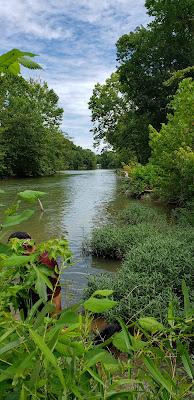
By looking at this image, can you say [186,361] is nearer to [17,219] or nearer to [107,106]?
[17,219]

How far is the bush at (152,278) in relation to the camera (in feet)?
16.4

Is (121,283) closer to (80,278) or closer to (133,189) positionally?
(80,278)

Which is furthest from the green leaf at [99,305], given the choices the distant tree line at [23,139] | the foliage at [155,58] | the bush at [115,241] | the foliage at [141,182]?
the distant tree line at [23,139]

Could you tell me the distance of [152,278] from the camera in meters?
5.65

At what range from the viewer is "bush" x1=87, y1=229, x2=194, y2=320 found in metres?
5.00

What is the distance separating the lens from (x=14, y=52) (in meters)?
0.87

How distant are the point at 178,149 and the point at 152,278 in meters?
10.3

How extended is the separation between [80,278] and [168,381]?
727 cm

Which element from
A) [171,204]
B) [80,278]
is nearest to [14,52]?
[80,278]

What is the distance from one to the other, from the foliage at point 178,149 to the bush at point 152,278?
24.1ft

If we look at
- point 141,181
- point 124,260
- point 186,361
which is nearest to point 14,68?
point 186,361

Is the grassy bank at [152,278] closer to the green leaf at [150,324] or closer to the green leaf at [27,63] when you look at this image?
the green leaf at [150,324]

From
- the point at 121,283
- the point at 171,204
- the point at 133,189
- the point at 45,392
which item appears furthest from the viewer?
the point at 133,189

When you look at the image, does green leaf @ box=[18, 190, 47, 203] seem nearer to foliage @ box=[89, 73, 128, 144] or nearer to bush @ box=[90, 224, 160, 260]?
bush @ box=[90, 224, 160, 260]
